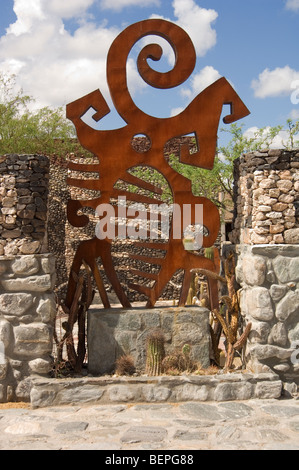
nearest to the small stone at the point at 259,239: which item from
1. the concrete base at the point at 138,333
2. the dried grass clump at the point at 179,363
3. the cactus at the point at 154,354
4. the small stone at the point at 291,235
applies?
the small stone at the point at 291,235

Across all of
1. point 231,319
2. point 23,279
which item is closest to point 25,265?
point 23,279

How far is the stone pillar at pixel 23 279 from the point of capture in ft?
18.6

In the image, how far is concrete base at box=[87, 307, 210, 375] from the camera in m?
6.07

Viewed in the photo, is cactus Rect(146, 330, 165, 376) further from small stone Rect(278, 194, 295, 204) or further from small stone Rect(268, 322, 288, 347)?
small stone Rect(278, 194, 295, 204)

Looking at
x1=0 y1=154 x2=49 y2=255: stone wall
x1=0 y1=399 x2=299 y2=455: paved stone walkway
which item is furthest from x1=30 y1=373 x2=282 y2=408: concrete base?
x1=0 y1=154 x2=49 y2=255: stone wall

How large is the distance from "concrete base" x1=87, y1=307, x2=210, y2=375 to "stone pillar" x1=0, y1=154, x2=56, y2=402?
57 centimetres

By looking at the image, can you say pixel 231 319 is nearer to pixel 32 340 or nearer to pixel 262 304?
pixel 262 304

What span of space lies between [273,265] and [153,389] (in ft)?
6.18

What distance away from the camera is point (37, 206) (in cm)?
579

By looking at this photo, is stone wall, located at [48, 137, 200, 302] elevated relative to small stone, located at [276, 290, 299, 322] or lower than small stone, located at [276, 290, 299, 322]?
elevated

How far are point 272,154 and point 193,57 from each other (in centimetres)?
152
